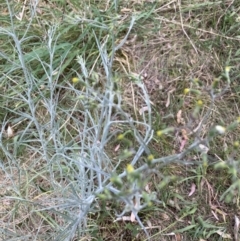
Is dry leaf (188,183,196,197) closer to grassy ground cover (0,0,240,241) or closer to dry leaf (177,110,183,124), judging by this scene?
grassy ground cover (0,0,240,241)

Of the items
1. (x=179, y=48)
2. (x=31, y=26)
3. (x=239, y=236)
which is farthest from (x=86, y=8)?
(x=239, y=236)

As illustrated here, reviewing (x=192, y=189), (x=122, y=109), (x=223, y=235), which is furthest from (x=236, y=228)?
(x=122, y=109)

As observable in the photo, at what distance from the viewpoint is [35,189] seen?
5.90ft

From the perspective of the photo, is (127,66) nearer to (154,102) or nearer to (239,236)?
(154,102)

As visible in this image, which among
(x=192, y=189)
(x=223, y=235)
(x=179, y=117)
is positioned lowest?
(x=223, y=235)

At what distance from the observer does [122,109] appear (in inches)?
69.2

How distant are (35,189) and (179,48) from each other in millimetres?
766

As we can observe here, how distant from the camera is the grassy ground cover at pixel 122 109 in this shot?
1748 mm

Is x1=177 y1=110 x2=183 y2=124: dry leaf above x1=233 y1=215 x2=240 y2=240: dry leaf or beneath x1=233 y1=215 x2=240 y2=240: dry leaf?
above

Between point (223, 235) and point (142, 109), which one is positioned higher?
point (142, 109)

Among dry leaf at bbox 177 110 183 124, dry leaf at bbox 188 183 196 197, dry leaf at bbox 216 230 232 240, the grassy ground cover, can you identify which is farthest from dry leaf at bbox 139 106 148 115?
dry leaf at bbox 216 230 232 240

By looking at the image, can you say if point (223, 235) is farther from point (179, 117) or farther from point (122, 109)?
point (122, 109)

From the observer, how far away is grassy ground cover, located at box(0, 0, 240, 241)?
68.8 inches

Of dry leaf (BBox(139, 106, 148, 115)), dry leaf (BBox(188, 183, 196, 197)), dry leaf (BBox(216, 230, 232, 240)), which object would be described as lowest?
dry leaf (BBox(216, 230, 232, 240))
